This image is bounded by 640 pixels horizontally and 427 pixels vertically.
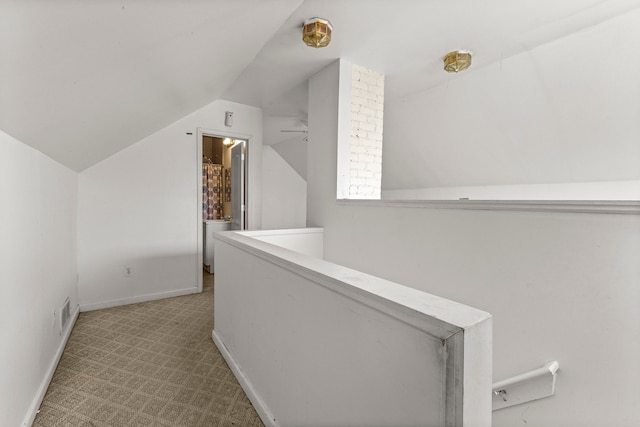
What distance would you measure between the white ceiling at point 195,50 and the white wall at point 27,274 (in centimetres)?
15

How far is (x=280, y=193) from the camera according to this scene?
586 cm

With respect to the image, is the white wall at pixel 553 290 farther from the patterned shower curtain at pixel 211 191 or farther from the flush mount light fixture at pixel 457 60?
the patterned shower curtain at pixel 211 191

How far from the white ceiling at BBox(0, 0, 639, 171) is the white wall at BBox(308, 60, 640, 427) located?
1.62 meters

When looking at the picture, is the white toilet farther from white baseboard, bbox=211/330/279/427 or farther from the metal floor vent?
white baseboard, bbox=211/330/279/427

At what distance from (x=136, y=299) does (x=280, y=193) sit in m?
3.27

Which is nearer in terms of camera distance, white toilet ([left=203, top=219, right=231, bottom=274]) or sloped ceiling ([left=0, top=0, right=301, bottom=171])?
sloped ceiling ([left=0, top=0, right=301, bottom=171])

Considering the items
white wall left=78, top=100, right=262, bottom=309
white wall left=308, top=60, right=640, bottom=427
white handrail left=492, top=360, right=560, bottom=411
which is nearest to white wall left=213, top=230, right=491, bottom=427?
white handrail left=492, top=360, right=560, bottom=411

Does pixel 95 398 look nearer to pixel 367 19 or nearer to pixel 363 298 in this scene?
pixel 363 298

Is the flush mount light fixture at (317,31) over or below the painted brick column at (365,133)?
over

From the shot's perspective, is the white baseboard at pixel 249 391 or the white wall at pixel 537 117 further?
the white wall at pixel 537 117

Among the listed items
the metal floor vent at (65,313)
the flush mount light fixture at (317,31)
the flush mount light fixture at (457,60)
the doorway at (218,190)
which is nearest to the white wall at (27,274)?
the metal floor vent at (65,313)

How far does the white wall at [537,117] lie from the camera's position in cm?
245

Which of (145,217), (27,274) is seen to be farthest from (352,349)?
(145,217)

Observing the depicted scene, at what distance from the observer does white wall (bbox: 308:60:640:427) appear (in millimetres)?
1261
